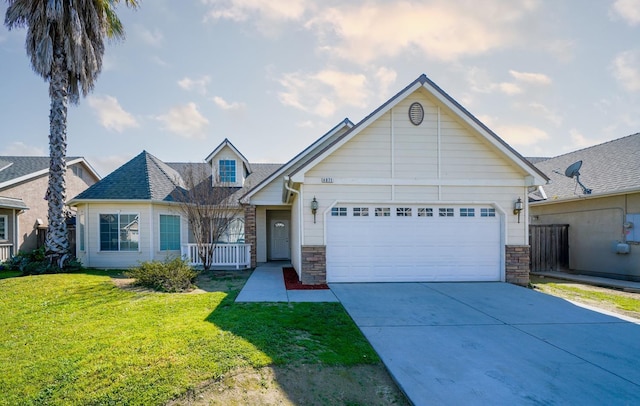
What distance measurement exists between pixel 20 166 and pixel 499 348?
24767 millimetres

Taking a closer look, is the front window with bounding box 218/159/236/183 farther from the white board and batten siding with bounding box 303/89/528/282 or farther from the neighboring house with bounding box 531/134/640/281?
the neighboring house with bounding box 531/134/640/281

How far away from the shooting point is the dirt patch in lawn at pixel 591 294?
782 cm

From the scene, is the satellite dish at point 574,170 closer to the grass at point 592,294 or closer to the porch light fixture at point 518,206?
the grass at point 592,294

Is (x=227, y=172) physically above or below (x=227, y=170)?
below

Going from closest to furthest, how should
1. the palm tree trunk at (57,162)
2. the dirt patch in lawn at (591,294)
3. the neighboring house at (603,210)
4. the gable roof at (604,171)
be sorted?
the dirt patch in lawn at (591,294) < the neighboring house at (603,210) < the gable roof at (604,171) < the palm tree trunk at (57,162)

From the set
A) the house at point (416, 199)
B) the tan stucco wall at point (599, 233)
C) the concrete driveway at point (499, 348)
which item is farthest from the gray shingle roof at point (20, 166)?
the tan stucco wall at point (599, 233)

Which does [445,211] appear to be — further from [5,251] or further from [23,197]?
[23,197]

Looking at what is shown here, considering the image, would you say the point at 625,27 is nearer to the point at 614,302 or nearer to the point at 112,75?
the point at 614,302

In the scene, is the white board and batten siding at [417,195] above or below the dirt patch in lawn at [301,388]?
above

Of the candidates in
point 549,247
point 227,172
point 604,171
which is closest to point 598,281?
point 549,247

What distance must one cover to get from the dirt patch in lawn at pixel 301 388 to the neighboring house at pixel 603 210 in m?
12.7

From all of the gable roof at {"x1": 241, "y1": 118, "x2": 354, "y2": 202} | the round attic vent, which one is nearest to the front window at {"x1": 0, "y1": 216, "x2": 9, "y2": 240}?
the gable roof at {"x1": 241, "y1": 118, "x2": 354, "y2": 202}

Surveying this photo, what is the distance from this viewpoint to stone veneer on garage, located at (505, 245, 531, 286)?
1027cm

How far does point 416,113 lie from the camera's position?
10.2 metres
